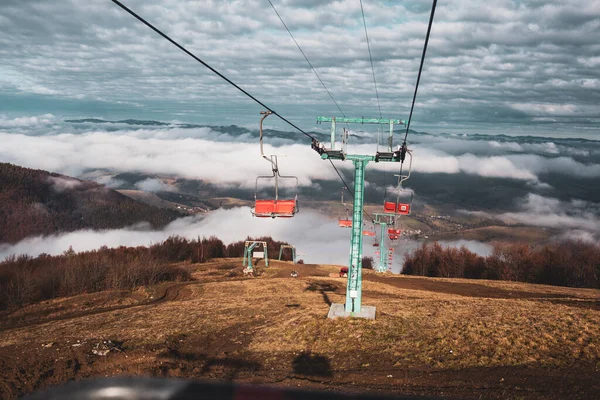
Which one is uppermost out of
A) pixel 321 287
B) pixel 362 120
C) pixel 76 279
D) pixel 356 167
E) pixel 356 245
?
pixel 362 120

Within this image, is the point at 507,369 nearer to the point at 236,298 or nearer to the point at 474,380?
the point at 474,380

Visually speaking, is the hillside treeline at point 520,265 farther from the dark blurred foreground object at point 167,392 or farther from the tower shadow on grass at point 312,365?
the dark blurred foreground object at point 167,392

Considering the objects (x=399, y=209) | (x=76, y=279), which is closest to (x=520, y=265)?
(x=399, y=209)

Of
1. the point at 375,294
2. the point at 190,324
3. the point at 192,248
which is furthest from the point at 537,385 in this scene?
the point at 192,248

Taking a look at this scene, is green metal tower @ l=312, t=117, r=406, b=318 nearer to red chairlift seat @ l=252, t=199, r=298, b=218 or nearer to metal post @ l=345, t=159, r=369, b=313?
metal post @ l=345, t=159, r=369, b=313

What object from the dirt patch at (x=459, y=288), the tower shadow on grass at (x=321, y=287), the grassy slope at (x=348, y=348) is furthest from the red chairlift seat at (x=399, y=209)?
the dirt patch at (x=459, y=288)

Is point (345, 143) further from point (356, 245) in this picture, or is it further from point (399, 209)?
point (399, 209)

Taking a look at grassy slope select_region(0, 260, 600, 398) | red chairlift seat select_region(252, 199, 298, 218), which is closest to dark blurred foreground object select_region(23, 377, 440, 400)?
grassy slope select_region(0, 260, 600, 398)
